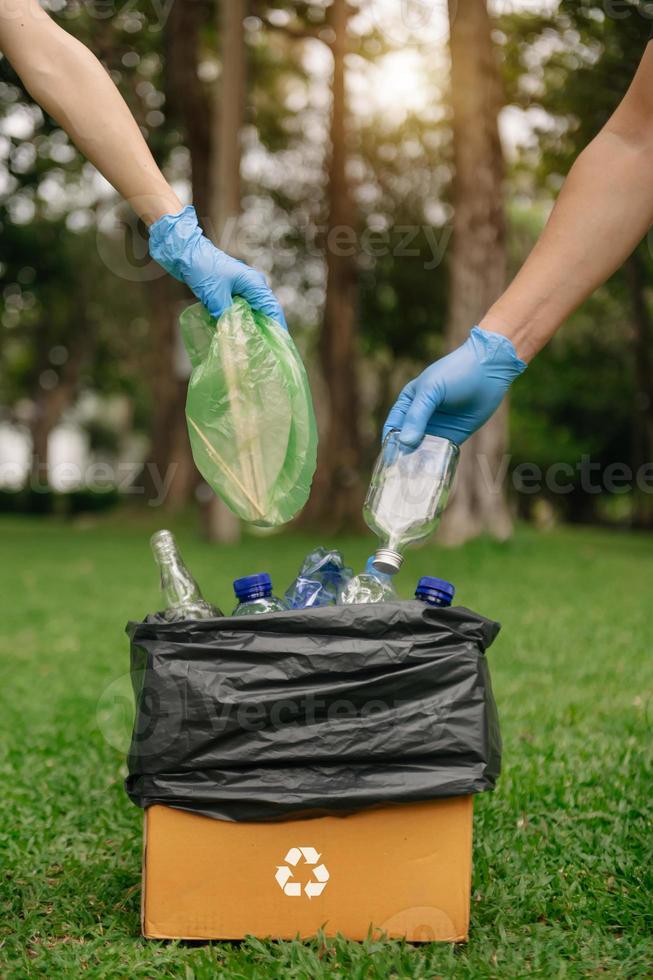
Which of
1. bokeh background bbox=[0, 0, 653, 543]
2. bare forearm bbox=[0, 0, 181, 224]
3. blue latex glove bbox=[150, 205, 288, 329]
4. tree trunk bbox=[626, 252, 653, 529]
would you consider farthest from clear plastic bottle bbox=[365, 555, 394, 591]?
tree trunk bbox=[626, 252, 653, 529]

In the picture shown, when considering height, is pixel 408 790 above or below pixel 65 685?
above

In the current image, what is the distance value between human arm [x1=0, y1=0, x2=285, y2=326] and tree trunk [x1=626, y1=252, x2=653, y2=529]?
14331 millimetres

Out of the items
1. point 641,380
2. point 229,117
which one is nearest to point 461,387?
point 229,117

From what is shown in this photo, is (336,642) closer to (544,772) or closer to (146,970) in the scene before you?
→ (146,970)

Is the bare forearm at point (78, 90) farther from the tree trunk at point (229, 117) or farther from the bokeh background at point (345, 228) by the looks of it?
the tree trunk at point (229, 117)

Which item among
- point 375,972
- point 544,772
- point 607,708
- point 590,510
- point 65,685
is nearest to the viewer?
point 375,972

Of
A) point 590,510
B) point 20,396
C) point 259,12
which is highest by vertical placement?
point 259,12

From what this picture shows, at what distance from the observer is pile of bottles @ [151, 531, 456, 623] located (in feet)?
7.21

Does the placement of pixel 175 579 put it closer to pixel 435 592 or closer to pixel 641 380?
pixel 435 592

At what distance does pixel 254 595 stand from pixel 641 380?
16.6 meters

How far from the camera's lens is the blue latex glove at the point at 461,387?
2279 millimetres

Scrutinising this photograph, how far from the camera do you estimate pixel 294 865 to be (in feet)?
6.86

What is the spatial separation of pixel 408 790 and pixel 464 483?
28.4 ft

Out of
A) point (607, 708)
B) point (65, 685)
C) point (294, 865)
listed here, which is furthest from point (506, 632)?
point (294, 865)
